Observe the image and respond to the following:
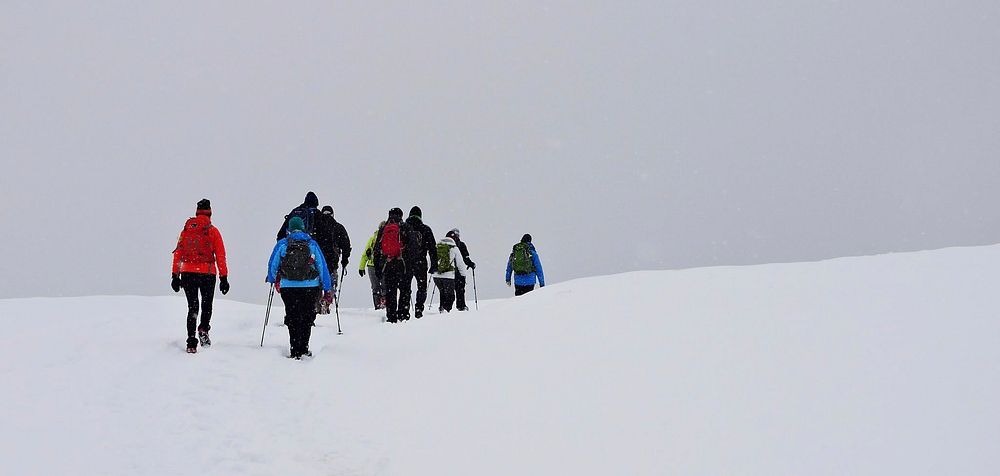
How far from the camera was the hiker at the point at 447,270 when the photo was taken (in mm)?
15578

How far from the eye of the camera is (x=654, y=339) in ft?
22.9

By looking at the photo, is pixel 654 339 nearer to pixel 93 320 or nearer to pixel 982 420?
pixel 982 420

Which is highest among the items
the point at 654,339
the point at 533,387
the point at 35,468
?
the point at 654,339

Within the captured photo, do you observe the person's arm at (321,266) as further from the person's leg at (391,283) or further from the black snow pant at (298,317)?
the person's leg at (391,283)

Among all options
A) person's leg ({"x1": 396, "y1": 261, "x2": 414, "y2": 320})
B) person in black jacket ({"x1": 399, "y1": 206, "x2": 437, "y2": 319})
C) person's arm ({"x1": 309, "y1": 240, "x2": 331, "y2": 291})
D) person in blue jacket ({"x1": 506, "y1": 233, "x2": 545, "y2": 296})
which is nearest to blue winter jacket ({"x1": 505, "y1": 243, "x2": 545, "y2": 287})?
person in blue jacket ({"x1": 506, "y1": 233, "x2": 545, "y2": 296})

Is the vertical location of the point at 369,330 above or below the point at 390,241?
below

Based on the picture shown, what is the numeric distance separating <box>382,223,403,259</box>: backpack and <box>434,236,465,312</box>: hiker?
2271mm

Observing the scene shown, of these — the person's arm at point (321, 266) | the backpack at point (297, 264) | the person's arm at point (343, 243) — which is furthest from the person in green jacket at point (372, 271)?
the backpack at point (297, 264)

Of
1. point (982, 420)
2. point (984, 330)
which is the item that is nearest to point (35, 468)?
point (982, 420)

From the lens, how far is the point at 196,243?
966 cm

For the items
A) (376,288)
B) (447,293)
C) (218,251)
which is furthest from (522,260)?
(218,251)

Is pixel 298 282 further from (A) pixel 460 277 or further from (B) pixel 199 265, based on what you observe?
(A) pixel 460 277

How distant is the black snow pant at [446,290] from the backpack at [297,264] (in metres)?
5.87

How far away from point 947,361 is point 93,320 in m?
11.2
